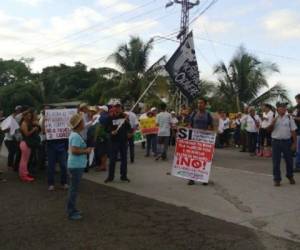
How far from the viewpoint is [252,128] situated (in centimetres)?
1814

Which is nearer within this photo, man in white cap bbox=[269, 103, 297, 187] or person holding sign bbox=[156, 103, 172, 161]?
man in white cap bbox=[269, 103, 297, 187]

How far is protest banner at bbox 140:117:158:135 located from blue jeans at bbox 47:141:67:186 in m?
6.45

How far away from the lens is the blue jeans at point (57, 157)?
1009 centimetres

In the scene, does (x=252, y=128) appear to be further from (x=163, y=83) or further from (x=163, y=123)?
(x=163, y=83)

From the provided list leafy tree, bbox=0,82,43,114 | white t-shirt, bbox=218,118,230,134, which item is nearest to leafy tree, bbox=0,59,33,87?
leafy tree, bbox=0,82,43,114

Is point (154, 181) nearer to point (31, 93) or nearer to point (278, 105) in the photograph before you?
point (278, 105)

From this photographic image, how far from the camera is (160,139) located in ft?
51.8

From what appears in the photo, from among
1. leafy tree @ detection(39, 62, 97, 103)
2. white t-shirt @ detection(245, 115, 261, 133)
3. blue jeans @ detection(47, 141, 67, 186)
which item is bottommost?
blue jeans @ detection(47, 141, 67, 186)

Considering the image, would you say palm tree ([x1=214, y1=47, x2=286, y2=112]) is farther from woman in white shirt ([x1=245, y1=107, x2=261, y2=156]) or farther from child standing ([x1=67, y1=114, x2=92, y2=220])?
child standing ([x1=67, y1=114, x2=92, y2=220])

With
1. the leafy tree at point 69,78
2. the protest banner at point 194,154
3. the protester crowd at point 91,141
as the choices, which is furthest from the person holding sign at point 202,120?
the leafy tree at point 69,78

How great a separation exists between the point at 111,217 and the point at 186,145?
12.2ft

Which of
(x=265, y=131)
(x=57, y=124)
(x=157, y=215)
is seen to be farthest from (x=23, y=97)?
(x=157, y=215)

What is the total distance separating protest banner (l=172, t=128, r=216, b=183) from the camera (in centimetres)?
1057

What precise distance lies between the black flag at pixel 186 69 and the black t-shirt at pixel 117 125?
77.4 inches
